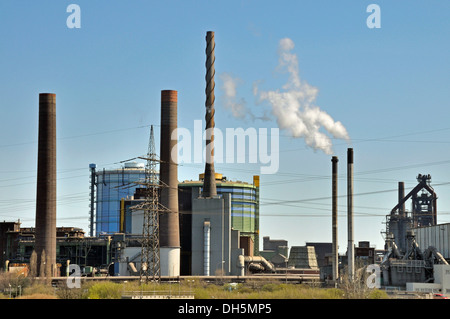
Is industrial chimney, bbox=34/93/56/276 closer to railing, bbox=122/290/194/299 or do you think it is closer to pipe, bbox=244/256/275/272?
railing, bbox=122/290/194/299

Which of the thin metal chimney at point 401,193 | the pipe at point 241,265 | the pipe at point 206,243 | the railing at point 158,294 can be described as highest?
the thin metal chimney at point 401,193

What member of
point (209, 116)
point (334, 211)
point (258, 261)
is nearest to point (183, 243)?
point (258, 261)

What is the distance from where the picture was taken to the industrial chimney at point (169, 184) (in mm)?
71438

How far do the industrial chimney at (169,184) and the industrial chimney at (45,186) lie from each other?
35.0 feet

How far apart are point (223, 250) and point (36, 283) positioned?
855 inches

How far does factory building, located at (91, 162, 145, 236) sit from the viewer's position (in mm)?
121812

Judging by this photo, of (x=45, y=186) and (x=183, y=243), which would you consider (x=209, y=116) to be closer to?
(x=183, y=243)

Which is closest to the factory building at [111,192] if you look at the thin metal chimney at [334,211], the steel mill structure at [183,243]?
the steel mill structure at [183,243]

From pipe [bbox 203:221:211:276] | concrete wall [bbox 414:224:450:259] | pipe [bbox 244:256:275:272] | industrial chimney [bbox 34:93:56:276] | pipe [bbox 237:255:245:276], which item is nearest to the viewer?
industrial chimney [bbox 34:93:56:276]

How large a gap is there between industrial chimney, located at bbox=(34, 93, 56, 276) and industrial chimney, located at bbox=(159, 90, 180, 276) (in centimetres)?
1065

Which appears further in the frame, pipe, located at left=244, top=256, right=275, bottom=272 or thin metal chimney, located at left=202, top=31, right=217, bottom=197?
pipe, located at left=244, top=256, right=275, bottom=272

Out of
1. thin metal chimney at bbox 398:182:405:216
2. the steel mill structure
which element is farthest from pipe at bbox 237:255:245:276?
thin metal chimney at bbox 398:182:405:216

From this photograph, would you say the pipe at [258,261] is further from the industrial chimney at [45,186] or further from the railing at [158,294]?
the railing at [158,294]
